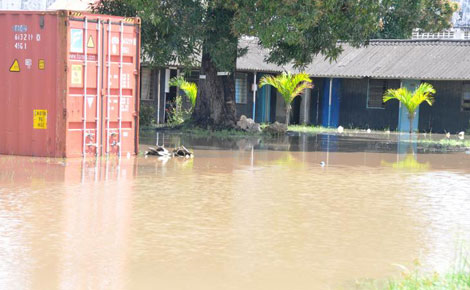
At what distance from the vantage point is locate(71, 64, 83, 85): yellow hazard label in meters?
17.0

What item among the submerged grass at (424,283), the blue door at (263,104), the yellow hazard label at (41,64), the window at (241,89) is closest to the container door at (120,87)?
the yellow hazard label at (41,64)

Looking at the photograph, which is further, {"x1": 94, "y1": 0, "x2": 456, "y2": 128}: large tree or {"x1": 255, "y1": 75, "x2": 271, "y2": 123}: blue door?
{"x1": 255, "y1": 75, "x2": 271, "y2": 123}: blue door

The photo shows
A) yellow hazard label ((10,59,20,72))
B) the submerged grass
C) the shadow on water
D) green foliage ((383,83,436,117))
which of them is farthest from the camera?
green foliage ((383,83,436,117))

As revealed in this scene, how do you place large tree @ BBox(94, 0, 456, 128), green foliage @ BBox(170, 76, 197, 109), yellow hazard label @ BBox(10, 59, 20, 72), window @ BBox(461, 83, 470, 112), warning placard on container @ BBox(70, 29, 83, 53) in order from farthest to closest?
window @ BBox(461, 83, 470, 112) → green foliage @ BBox(170, 76, 197, 109) → large tree @ BBox(94, 0, 456, 128) → yellow hazard label @ BBox(10, 59, 20, 72) → warning placard on container @ BBox(70, 29, 83, 53)

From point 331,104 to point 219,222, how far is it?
28.8 metres

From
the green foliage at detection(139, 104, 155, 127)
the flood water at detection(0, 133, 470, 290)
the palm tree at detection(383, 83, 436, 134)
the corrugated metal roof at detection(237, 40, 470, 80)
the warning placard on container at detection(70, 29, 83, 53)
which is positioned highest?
the corrugated metal roof at detection(237, 40, 470, 80)

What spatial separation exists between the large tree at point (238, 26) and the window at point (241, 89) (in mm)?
8979

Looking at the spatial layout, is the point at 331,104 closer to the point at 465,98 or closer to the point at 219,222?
the point at 465,98

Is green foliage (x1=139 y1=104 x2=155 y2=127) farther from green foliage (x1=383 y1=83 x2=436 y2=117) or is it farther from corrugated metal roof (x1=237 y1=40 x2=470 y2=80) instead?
green foliage (x1=383 y1=83 x2=436 y2=117)

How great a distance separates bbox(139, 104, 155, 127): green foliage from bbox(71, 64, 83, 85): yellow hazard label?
14391mm

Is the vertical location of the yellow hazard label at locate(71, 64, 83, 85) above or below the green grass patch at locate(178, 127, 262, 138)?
above

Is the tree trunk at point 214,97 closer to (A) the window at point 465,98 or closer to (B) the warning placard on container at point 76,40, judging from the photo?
(B) the warning placard on container at point 76,40

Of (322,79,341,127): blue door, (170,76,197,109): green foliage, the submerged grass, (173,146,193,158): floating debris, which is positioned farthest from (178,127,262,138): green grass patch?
the submerged grass

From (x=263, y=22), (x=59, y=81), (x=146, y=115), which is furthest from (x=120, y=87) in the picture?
(x=146, y=115)
